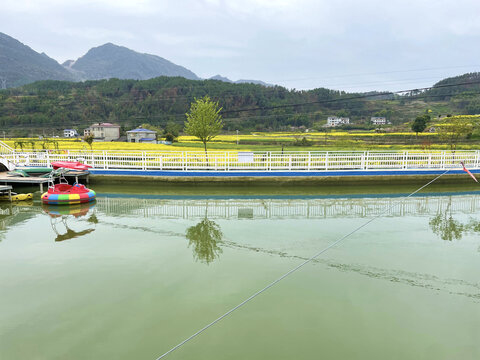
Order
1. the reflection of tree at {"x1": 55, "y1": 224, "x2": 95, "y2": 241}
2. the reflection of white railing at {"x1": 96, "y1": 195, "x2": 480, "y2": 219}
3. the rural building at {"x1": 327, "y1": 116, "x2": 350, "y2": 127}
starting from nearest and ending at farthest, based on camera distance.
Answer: the reflection of tree at {"x1": 55, "y1": 224, "x2": 95, "y2": 241} < the reflection of white railing at {"x1": 96, "y1": 195, "x2": 480, "y2": 219} < the rural building at {"x1": 327, "y1": 116, "x2": 350, "y2": 127}

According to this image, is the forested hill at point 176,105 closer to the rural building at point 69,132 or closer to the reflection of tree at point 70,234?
the rural building at point 69,132

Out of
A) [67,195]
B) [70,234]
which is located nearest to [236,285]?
[70,234]

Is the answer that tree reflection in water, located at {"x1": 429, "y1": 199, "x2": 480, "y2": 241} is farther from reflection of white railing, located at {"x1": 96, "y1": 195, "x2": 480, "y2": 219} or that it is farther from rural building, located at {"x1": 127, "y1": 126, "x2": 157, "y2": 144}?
rural building, located at {"x1": 127, "y1": 126, "x2": 157, "y2": 144}

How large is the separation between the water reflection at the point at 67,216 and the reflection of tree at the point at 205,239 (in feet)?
9.41

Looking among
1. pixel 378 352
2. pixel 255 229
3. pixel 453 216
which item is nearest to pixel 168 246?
pixel 255 229

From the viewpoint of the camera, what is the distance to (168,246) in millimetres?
7953

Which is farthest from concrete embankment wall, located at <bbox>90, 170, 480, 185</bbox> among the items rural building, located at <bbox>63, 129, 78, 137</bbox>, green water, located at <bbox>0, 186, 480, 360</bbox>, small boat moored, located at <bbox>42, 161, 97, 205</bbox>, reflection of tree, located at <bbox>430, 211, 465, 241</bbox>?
rural building, located at <bbox>63, 129, 78, 137</bbox>

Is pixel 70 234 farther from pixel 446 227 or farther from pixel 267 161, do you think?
pixel 446 227

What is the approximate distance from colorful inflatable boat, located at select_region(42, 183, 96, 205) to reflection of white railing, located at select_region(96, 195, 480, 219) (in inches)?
21.8

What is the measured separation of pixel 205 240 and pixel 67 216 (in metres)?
5.17

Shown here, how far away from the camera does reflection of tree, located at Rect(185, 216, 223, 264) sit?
7.42m

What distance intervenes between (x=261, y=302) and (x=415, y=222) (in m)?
6.98

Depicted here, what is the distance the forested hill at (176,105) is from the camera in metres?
90.6

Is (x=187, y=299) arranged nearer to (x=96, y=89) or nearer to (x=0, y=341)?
(x=0, y=341)
